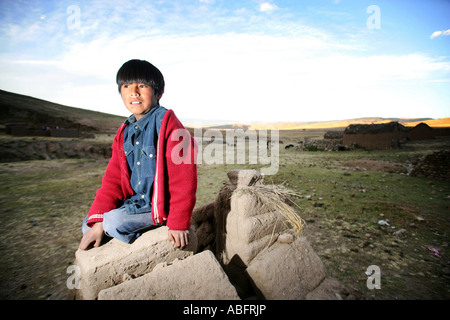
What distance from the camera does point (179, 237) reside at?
1.74 m

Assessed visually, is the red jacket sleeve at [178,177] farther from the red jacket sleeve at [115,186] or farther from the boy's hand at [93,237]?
the boy's hand at [93,237]

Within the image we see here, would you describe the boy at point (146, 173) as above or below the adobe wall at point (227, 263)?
above

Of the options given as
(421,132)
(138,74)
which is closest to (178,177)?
(138,74)

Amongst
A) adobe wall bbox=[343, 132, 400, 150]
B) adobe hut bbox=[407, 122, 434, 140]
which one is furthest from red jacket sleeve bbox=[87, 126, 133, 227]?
adobe hut bbox=[407, 122, 434, 140]

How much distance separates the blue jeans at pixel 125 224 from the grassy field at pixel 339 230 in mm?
1688

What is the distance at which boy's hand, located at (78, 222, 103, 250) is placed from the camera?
1.77m

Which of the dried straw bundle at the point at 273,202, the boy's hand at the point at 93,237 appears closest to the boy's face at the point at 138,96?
the boy's hand at the point at 93,237

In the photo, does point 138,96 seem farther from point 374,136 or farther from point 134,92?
point 374,136

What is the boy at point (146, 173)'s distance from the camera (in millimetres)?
1748

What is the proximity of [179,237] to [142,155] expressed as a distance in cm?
80
